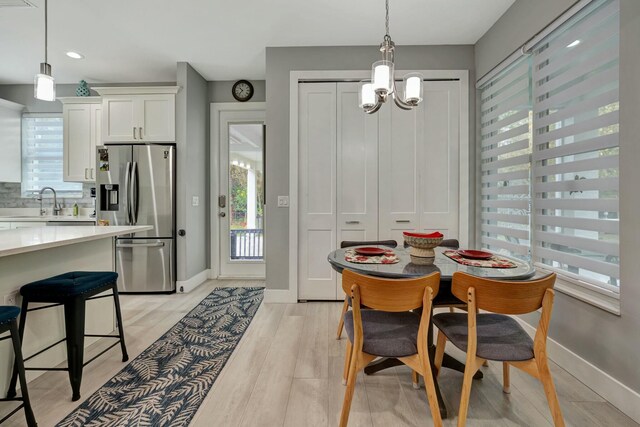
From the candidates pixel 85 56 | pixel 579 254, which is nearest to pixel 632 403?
pixel 579 254

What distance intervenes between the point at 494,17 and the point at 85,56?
172 inches

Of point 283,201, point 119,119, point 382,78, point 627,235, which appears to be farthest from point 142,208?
point 627,235

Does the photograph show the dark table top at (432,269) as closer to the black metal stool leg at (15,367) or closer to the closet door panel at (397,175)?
the closet door panel at (397,175)

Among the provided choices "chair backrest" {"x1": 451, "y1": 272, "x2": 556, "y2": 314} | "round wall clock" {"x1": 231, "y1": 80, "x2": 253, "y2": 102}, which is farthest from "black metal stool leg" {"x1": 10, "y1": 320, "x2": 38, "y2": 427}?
"round wall clock" {"x1": 231, "y1": 80, "x2": 253, "y2": 102}

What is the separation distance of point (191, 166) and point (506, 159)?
3.46 m

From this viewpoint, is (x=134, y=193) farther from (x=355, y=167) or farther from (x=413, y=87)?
(x=413, y=87)

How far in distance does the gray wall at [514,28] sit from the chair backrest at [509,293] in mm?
1891

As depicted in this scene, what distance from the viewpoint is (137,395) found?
174 centimetres

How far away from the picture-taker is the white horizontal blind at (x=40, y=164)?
4.32m

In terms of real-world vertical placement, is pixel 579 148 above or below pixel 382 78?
below

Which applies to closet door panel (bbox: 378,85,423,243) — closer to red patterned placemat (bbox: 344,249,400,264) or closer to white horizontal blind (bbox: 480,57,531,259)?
white horizontal blind (bbox: 480,57,531,259)

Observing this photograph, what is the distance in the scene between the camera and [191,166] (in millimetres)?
3834

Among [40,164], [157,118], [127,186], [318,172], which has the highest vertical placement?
[157,118]

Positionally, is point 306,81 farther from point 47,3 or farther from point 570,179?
point 570,179
